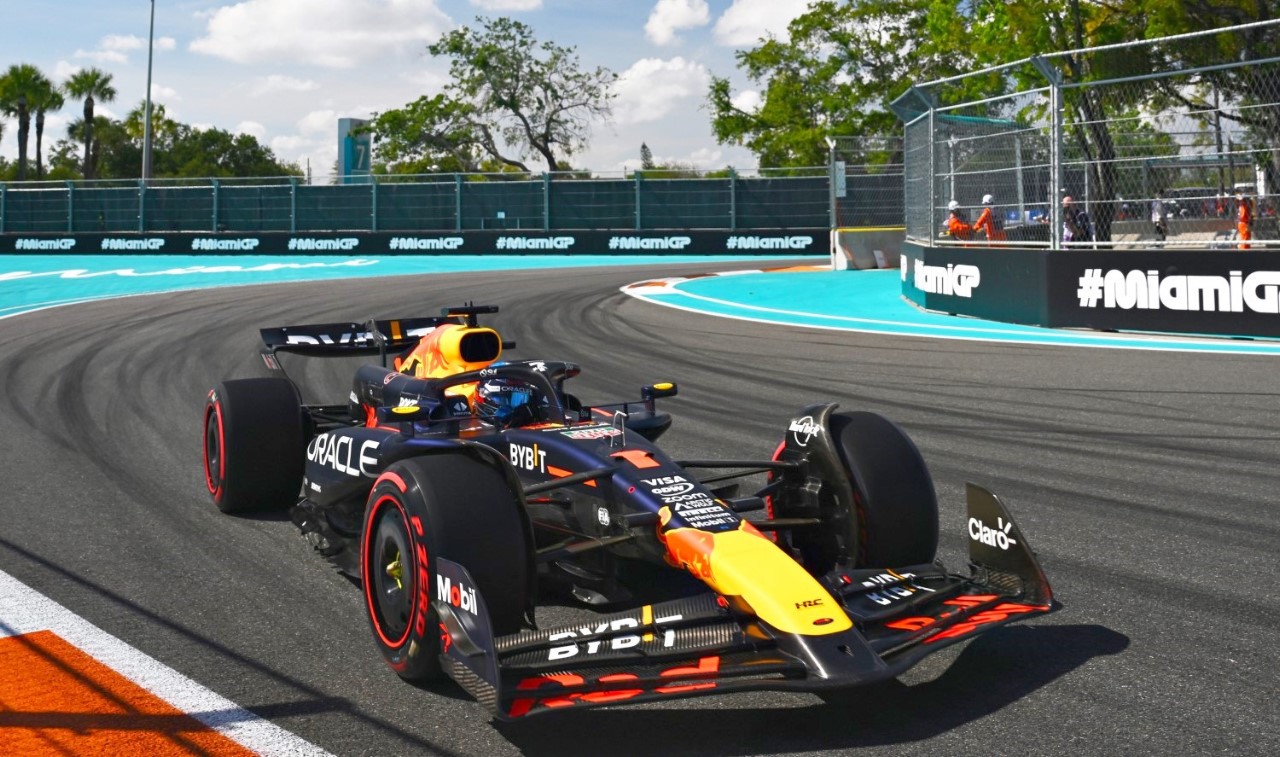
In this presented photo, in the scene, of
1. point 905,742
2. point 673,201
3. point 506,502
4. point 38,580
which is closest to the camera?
point 905,742

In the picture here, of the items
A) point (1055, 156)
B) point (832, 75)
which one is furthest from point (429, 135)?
point (1055, 156)

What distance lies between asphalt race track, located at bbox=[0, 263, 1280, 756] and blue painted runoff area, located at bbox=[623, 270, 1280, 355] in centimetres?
80

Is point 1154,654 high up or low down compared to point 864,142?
down

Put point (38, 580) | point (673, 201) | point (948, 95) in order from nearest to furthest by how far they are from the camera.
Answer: point (38, 580), point (673, 201), point (948, 95)

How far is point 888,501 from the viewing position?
4.94 metres

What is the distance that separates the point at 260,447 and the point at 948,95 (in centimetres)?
4198

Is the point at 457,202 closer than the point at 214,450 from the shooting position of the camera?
No

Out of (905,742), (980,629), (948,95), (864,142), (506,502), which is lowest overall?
(905,742)

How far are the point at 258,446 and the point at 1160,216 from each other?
10.0m

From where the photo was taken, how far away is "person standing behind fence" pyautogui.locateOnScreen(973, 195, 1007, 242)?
15272 millimetres

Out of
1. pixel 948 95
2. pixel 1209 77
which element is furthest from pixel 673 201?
pixel 1209 77

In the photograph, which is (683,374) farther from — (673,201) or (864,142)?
(673,201)

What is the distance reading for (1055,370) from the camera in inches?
440

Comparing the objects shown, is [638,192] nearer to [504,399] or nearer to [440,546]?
[504,399]
